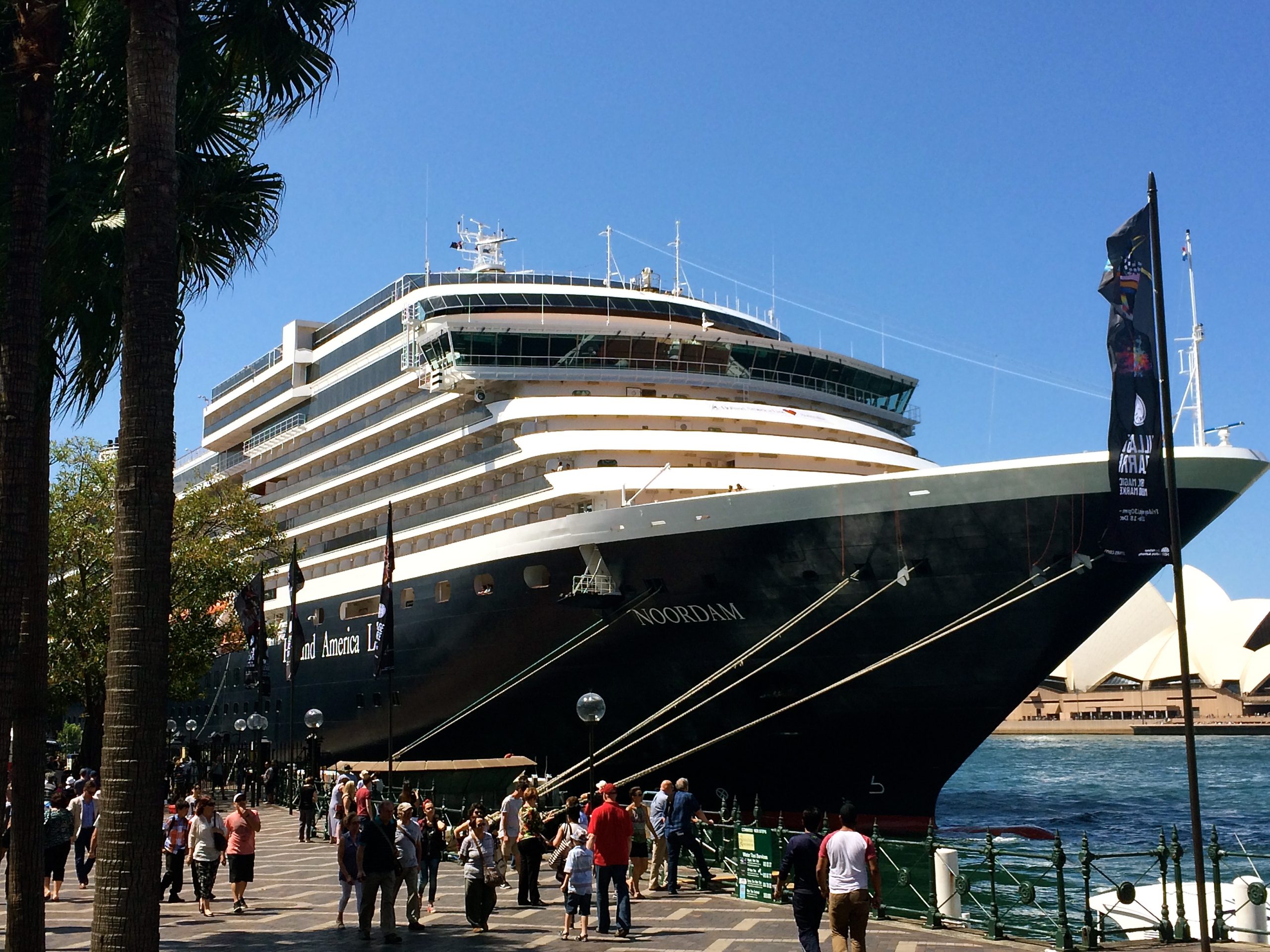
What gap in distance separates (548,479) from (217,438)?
26465mm

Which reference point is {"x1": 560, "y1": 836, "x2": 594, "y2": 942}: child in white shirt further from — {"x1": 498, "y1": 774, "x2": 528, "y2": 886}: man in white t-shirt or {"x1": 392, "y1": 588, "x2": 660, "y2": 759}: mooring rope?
{"x1": 392, "y1": 588, "x2": 660, "y2": 759}: mooring rope

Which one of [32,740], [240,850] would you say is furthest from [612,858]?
[32,740]

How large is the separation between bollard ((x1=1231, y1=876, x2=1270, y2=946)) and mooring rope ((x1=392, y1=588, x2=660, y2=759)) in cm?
1135

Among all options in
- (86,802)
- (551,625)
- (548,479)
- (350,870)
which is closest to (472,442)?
(548,479)

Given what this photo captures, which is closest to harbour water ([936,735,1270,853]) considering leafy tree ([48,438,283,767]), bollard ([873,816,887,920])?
bollard ([873,816,887,920])

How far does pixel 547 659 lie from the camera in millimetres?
24312

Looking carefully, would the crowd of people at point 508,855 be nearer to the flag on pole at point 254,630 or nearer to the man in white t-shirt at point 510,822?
the man in white t-shirt at point 510,822

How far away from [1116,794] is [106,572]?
40445 millimetres

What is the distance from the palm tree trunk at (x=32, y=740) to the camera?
33.2 ft

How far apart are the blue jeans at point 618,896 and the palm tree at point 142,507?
5.51m

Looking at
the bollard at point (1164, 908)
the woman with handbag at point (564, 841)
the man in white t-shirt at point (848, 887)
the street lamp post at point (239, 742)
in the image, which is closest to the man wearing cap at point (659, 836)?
the woman with handbag at point (564, 841)

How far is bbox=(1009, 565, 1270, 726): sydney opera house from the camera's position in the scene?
100 metres

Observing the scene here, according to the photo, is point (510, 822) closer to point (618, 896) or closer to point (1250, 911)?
point (618, 896)

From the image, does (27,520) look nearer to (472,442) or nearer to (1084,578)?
(1084,578)
